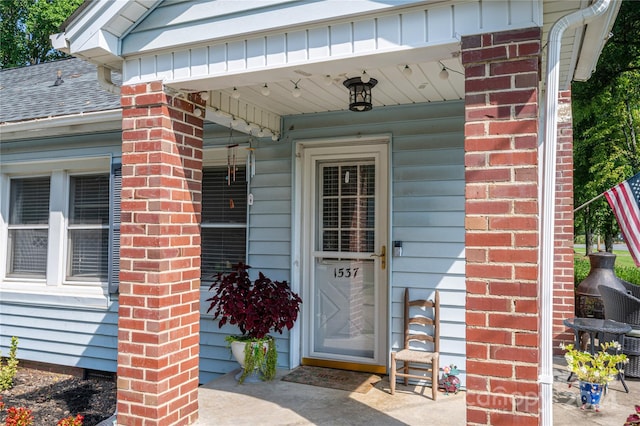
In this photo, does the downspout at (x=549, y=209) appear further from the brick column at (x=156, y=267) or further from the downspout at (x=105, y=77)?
the downspout at (x=105, y=77)

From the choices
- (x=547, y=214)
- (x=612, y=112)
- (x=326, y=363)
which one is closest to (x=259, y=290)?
(x=326, y=363)

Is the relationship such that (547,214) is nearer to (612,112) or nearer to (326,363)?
(326,363)

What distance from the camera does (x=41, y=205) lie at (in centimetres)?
625

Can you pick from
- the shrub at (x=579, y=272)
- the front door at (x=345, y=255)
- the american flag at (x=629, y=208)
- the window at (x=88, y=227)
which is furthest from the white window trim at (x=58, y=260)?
the shrub at (x=579, y=272)

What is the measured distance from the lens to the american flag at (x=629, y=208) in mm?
4074

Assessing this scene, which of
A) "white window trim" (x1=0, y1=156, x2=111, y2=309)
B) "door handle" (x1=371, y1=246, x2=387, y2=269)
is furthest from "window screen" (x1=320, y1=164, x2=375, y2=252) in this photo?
"white window trim" (x1=0, y1=156, x2=111, y2=309)

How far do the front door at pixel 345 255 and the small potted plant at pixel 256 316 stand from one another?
1.55 feet

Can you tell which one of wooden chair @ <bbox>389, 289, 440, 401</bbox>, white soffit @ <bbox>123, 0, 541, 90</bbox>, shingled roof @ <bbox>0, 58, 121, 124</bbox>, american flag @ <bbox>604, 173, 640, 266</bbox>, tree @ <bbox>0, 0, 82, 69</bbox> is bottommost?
wooden chair @ <bbox>389, 289, 440, 401</bbox>

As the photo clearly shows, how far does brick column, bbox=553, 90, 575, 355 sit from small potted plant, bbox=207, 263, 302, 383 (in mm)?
2748

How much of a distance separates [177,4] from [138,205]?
4.39ft

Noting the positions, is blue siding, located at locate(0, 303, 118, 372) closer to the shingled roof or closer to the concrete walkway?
the concrete walkway

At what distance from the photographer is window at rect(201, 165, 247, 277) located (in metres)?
5.16

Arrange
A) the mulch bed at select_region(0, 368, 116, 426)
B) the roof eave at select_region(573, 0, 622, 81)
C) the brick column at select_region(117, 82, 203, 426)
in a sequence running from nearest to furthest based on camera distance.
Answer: the roof eave at select_region(573, 0, 622, 81) → the brick column at select_region(117, 82, 203, 426) → the mulch bed at select_region(0, 368, 116, 426)

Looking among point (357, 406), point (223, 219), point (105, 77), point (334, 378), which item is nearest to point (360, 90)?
point (105, 77)
